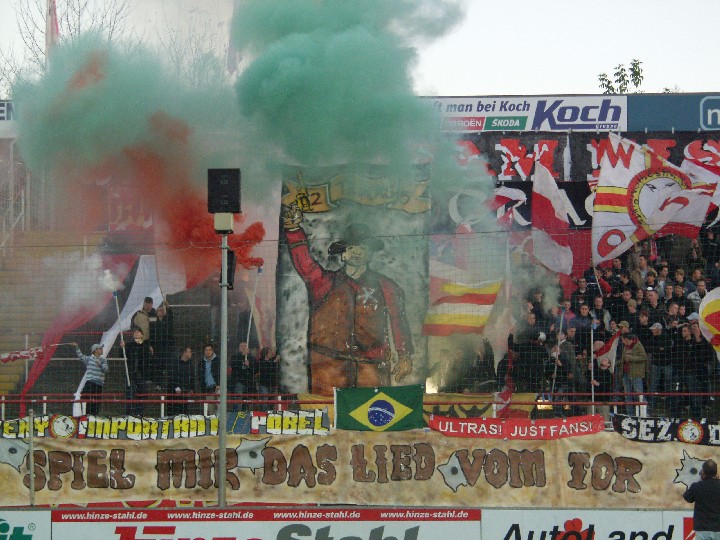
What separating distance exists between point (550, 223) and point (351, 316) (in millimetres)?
3530

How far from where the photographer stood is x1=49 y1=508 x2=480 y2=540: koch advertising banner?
8688mm

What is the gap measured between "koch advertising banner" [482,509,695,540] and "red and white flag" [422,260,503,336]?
16.9ft

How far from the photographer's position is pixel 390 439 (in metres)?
11.3

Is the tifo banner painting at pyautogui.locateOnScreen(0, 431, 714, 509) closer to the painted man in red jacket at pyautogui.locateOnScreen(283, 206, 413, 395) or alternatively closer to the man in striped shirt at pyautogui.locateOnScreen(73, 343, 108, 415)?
the man in striped shirt at pyautogui.locateOnScreen(73, 343, 108, 415)

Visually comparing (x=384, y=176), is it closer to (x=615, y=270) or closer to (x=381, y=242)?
(x=381, y=242)

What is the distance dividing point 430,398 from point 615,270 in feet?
11.9

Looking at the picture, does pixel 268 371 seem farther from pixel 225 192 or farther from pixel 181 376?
pixel 225 192

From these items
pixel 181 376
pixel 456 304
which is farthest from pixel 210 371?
pixel 456 304

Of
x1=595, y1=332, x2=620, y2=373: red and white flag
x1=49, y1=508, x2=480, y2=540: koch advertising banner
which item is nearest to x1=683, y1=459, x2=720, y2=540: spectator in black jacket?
x1=49, y1=508, x2=480, y2=540: koch advertising banner

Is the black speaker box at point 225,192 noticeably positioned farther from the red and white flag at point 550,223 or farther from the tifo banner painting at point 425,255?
the red and white flag at point 550,223

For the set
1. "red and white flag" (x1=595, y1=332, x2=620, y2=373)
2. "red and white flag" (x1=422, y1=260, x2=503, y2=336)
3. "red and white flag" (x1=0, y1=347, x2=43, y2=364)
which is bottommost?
"red and white flag" (x1=0, y1=347, x2=43, y2=364)

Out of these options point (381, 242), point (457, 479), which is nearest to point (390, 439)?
point (457, 479)

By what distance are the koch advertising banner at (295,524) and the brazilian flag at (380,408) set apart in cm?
267

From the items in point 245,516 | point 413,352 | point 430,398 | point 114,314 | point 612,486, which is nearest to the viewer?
point 245,516
